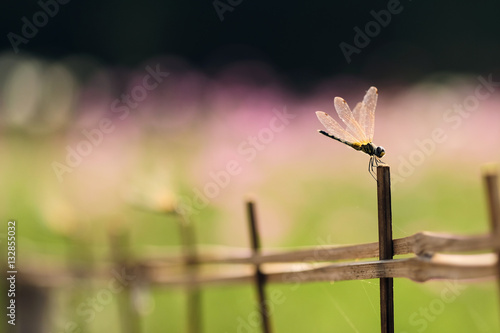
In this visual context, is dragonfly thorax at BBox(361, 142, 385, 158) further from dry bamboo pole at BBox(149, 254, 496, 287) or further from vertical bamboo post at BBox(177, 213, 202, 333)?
vertical bamboo post at BBox(177, 213, 202, 333)

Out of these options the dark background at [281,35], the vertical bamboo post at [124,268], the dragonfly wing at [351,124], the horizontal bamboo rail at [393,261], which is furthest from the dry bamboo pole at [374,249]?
the dark background at [281,35]

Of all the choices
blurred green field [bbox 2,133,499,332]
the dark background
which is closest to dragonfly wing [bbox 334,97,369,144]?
blurred green field [bbox 2,133,499,332]

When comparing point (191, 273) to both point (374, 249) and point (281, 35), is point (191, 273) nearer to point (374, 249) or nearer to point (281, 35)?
point (374, 249)

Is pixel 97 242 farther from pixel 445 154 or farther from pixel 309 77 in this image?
pixel 309 77

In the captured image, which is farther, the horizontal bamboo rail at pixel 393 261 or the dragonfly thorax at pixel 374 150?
the dragonfly thorax at pixel 374 150

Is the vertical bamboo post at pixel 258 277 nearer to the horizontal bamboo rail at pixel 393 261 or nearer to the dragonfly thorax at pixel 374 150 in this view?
the horizontal bamboo rail at pixel 393 261

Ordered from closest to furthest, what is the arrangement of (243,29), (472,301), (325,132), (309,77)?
1. (325,132)
2. (472,301)
3. (309,77)
4. (243,29)

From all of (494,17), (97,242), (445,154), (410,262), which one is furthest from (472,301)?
(494,17)
